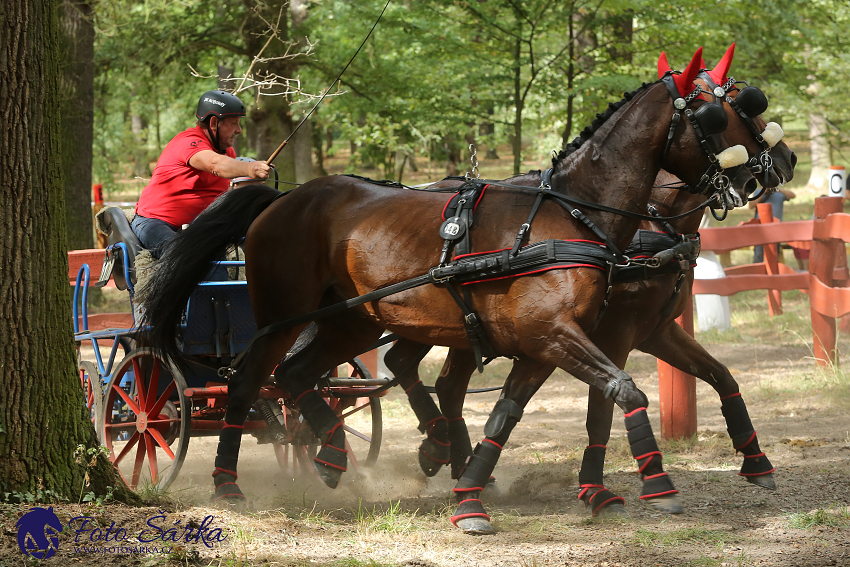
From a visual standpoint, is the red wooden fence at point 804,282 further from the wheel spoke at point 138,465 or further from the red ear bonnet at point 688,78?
A: the wheel spoke at point 138,465

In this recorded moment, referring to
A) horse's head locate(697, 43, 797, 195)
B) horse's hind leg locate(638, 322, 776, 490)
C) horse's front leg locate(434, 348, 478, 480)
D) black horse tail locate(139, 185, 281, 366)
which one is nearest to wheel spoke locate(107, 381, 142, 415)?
black horse tail locate(139, 185, 281, 366)

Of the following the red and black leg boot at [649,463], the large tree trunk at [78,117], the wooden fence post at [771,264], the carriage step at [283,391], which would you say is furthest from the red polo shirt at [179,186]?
the wooden fence post at [771,264]

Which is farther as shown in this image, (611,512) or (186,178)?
(186,178)

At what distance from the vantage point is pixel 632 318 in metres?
4.46

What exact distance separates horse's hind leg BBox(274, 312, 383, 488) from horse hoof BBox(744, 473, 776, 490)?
2336 millimetres

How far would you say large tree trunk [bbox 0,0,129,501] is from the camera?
355cm

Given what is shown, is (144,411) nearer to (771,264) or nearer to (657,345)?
(657,345)

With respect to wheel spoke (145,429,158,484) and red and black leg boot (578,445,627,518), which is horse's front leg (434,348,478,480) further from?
wheel spoke (145,429,158,484)

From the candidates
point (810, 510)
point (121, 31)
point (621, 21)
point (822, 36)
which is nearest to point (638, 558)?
point (810, 510)

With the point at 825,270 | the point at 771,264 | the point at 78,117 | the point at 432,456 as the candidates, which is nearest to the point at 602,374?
the point at 432,456

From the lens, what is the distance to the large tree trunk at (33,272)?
3.55 m

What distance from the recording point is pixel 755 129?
4.13m

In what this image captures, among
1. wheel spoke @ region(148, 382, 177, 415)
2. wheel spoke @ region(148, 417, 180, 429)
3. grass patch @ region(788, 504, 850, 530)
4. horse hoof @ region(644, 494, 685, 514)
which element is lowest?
grass patch @ region(788, 504, 850, 530)

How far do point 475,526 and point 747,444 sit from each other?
1750mm
